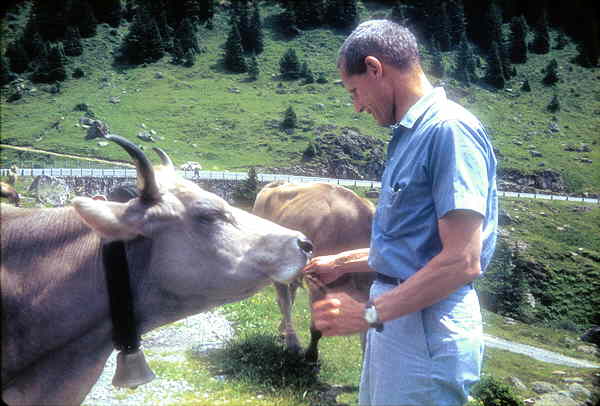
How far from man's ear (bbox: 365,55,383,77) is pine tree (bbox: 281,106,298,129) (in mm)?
62037

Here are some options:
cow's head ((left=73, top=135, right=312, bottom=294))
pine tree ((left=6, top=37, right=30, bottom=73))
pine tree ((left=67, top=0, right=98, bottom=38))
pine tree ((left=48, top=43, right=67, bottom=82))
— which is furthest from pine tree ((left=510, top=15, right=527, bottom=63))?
cow's head ((left=73, top=135, right=312, bottom=294))

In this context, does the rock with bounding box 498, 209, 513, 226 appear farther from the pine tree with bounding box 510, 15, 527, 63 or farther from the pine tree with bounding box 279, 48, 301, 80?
the pine tree with bounding box 510, 15, 527, 63

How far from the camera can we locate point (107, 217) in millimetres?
2922

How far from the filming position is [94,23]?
296 feet

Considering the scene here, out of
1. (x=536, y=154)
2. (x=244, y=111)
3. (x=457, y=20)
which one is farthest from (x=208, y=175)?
(x=457, y=20)

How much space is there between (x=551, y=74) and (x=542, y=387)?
86278mm

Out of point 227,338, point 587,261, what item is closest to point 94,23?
point 587,261

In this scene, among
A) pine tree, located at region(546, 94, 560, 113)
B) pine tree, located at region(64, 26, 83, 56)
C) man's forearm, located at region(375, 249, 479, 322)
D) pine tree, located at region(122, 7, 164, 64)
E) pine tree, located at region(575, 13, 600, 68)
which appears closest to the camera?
pine tree, located at region(575, 13, 600, 68)

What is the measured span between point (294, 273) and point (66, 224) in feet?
4.76

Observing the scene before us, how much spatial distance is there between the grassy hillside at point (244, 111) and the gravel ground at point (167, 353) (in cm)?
4026

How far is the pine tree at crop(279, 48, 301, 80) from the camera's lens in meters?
82.0

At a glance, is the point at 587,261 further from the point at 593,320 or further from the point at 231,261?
the point at 231,261

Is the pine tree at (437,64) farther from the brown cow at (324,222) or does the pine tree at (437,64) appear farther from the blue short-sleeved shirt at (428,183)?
the blue short-sleeved shirt at (428,183)

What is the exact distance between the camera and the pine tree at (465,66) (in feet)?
287
